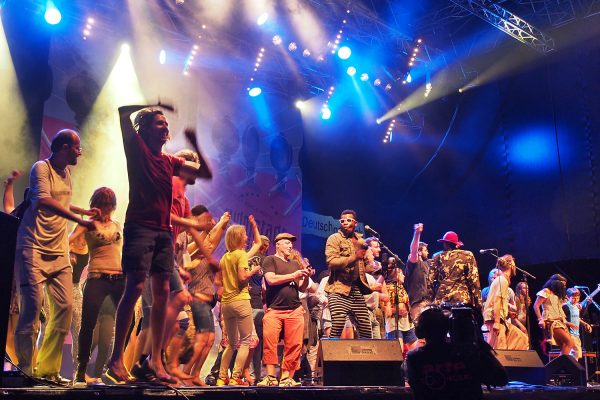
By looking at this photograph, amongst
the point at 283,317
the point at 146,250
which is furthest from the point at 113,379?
the point at 283,317

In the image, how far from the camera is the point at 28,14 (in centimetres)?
980

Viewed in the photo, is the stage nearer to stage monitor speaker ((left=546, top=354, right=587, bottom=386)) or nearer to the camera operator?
the camera operator

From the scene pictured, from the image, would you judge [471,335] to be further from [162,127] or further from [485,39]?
[485,39]

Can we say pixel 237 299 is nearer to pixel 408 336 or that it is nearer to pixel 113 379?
pixel 113 379

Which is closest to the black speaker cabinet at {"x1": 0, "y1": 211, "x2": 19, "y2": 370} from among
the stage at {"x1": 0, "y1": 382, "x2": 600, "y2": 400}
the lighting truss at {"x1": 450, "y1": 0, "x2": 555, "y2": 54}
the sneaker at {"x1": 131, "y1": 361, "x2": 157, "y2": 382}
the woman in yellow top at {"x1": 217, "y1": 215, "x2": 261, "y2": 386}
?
the stage at {"x1": 0, "y1": 382, "x2": 600, "y2": 400}

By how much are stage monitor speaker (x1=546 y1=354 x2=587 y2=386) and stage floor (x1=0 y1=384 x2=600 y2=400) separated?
1503mm

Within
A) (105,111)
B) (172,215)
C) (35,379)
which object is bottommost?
(35,379)

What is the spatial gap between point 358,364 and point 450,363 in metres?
2.59

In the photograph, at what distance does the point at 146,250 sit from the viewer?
4312 mm

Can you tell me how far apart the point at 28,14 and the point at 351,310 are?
7083 millimetres

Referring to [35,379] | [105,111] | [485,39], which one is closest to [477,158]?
[485,39]

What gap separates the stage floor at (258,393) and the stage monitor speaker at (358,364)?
0.82 metres

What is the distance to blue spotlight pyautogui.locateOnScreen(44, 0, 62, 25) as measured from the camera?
9883 mm

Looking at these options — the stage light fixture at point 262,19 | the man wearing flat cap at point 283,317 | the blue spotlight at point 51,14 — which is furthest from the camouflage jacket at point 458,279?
the blue spotlight at point 51,14
